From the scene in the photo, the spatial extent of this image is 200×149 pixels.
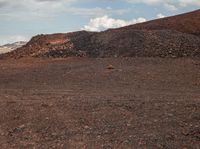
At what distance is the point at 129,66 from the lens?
1831 centimetres

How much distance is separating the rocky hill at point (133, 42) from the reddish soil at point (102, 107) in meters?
3.49

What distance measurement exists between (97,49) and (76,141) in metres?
15.5

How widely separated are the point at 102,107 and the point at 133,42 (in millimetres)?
12788

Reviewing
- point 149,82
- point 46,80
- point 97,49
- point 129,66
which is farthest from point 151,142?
point 97,49

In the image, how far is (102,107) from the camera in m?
10.4

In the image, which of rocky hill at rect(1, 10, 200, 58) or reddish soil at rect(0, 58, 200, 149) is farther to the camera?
rocky hill at rect(1, 10, 200, 58)

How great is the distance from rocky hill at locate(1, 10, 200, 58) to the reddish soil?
11.5 ft

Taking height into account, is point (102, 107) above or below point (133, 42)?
below

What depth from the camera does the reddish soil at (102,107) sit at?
8023 millimetres

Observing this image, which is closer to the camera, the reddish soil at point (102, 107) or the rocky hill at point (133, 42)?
the reddish soil at point (102, 107)

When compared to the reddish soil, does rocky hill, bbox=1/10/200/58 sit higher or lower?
higher

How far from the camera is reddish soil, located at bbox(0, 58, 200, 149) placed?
316 inches

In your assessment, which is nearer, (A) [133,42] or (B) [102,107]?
(B) [102,107]

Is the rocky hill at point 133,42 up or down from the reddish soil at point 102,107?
up
